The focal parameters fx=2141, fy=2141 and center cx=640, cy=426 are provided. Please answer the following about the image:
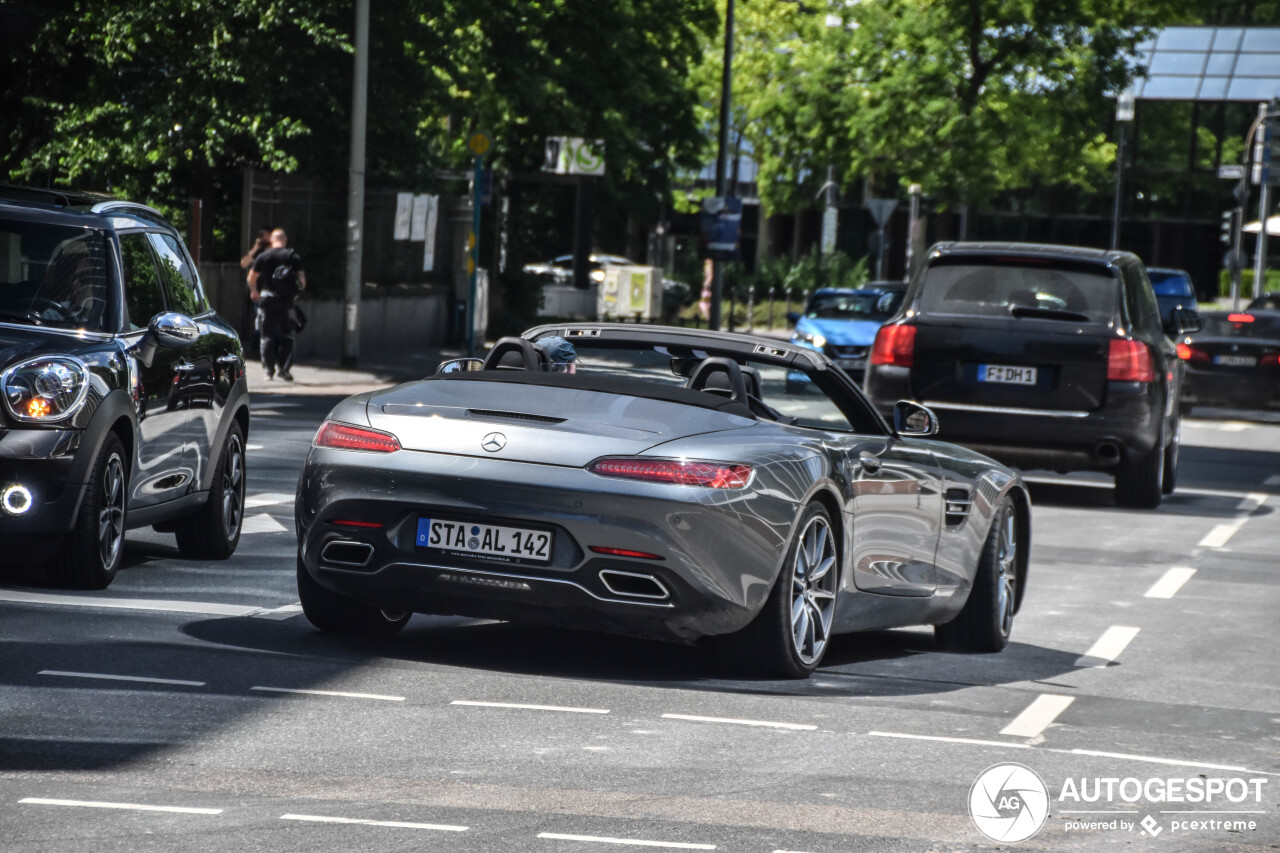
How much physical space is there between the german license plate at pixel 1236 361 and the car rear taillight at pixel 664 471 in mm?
20596

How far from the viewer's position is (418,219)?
34156 millimetres

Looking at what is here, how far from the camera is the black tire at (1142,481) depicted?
15.3 metres

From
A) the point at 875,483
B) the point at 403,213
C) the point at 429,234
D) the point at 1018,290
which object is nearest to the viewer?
the point at 875,483

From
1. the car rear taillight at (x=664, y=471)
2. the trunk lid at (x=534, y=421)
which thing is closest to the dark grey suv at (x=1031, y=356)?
the trunk lid at (x=534, y=421)

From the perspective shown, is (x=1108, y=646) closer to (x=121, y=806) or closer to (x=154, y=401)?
(x=154, y=401)

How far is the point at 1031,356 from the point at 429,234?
20938 millimetres

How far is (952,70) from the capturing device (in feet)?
145

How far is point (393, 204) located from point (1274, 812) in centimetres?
2851

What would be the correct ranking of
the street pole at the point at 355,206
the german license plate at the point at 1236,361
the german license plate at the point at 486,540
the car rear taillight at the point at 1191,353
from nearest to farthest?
the german license plate at the point at 486,540
the german license plate at the point at 1236,361
the car rear taillight at the point at 1191,353
the street pole at the point at 355,206

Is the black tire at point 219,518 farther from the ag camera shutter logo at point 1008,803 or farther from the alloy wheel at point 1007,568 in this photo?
the ag camera shutter logo at point 1008,803

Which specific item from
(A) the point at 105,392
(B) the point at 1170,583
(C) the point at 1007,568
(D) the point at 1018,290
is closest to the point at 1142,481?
(D) the point at 1018,290

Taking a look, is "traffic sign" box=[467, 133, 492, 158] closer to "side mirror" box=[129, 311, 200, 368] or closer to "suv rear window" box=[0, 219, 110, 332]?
"side mirror" box=[129, 311, 200, 368]

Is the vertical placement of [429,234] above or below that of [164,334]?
below

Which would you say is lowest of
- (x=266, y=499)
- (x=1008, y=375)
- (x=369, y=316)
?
(x=369, y=316)
